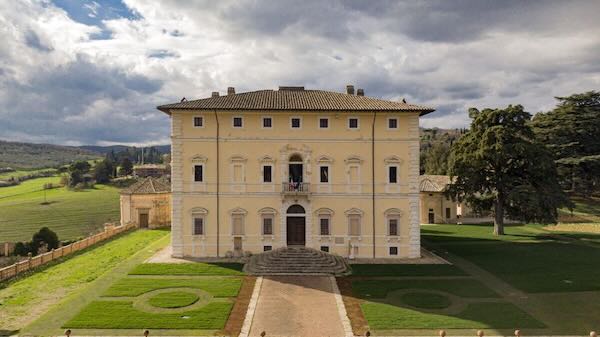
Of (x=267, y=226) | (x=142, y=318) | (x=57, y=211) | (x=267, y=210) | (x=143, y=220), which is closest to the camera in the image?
(x=142, y=318)

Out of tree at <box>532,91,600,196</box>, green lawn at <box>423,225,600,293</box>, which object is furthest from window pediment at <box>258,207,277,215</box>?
tree at <box>532,91,600,196</box>

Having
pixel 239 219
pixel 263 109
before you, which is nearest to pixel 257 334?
pixel 239 219

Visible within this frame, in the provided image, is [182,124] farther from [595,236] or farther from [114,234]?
[595,236]

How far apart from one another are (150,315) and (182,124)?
1496cm

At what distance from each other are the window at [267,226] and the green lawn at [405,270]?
6.45 meters

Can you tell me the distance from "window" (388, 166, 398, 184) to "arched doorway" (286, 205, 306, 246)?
6.70m

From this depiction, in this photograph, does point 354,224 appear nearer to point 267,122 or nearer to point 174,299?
point 267,122

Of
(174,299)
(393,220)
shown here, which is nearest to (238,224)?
(174,299)

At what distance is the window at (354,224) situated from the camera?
2997cm

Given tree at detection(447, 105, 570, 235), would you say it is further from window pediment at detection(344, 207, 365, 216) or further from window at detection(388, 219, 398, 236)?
window pediment at detection(344, 207, 365, 216)

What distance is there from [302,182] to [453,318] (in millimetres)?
14356

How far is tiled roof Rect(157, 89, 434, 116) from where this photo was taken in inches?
1150

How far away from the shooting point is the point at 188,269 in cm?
2627

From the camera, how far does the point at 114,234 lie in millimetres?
41250
